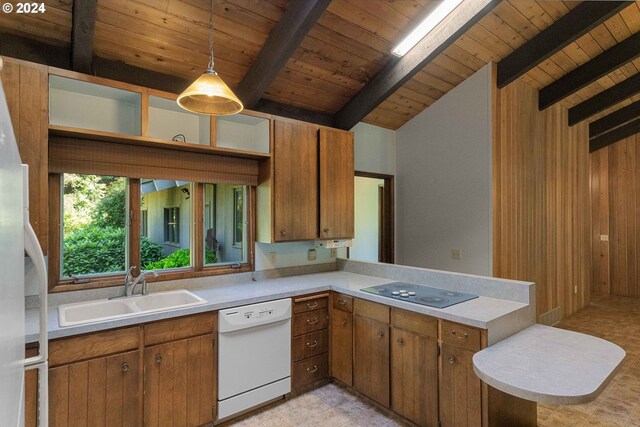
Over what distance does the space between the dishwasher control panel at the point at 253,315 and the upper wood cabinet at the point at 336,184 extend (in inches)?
34.4

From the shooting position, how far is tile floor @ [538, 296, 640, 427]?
251 cm

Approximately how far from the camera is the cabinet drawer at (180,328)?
2096 millimetres

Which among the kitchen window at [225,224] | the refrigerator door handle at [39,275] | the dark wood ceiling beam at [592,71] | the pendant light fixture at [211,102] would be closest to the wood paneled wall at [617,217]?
the dark wood ceiling beam at [592,71]

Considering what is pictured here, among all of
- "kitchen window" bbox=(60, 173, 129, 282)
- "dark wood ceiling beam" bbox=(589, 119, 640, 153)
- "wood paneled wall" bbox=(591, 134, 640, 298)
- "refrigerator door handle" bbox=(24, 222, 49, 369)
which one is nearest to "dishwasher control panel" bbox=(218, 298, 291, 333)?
"kitchen window" bbox=(60, 173, 129, 282)

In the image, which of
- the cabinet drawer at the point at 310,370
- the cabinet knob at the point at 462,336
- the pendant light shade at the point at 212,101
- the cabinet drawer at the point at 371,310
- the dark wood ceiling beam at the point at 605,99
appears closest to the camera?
the pendant light shade at the point at 212,101

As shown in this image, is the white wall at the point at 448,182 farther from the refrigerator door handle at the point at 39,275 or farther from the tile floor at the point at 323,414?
the refrigerator door handle at the point at 39,275

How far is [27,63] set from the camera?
76.7 inches

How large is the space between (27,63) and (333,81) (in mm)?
2312

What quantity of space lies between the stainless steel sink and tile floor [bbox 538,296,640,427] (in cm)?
281

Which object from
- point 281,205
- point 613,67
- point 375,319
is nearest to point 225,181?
point 281,205

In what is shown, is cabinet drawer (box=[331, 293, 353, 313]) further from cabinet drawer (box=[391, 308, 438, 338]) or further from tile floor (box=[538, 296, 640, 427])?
tile floor (box=[538, 296, 640, 427])

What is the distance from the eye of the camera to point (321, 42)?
2805 millimetres

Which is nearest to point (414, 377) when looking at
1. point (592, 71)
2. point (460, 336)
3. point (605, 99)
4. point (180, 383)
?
point (460, 336)

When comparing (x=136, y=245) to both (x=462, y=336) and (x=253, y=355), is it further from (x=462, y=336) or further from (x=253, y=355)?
(x=462, y=336)
